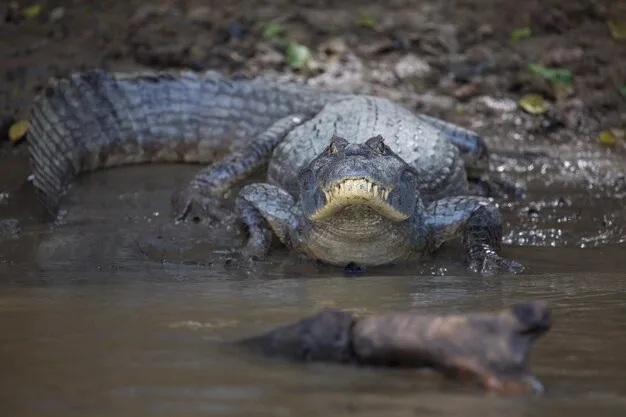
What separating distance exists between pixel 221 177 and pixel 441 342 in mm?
3839

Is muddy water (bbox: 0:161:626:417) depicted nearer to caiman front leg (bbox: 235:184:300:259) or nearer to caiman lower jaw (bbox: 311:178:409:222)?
caiman front leg (bbox: 235:184:300:259)

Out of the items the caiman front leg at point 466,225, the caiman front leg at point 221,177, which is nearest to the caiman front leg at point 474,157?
the caiman front leg at point 221,177

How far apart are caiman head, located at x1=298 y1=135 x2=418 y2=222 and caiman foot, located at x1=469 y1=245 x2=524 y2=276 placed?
0.42 metres

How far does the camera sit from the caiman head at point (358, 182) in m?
5.39

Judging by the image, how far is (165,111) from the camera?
8.02 meters

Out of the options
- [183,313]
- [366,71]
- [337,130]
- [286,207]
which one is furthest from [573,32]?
[183,313]

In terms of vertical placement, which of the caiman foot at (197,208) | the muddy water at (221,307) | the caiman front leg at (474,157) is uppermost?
the caiman front leg at (474,157)

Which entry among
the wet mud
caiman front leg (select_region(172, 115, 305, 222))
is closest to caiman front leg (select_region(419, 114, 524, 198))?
the wet mud

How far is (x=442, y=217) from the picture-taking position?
6.25 m

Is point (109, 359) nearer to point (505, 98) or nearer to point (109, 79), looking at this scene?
point (109, 79)

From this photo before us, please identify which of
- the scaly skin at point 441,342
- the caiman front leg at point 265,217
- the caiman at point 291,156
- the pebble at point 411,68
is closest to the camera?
the scaly skin at point 441,342

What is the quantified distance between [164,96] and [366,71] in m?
1.75

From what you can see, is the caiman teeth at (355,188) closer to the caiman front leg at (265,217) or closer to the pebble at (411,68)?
the caiman front leg at (265,217)

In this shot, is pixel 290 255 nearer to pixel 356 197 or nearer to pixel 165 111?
pixel 356 197
